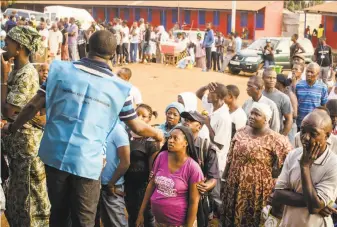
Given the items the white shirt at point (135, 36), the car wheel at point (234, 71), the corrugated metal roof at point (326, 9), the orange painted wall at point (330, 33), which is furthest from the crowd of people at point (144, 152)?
the orange painted wall at point (330, 33)

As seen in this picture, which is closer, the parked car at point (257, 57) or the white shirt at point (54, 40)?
the white shirt at point (54, 40)

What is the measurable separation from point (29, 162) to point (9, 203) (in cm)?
48

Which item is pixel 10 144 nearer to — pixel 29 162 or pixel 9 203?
pixel 29 162

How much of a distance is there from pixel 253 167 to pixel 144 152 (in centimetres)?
103

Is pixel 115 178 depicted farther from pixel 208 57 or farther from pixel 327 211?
pixel 208 57

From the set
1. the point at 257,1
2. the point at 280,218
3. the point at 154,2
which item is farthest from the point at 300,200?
the point at 154,2

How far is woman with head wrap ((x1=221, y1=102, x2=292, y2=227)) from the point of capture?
5371mm

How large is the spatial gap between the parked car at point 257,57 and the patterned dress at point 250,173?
16770 mm

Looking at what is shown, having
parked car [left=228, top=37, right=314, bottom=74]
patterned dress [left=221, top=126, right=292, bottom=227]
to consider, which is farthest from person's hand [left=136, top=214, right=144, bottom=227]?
parked car [left=228, top=37, right=314, bottom=74]

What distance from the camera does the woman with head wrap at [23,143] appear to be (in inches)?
185

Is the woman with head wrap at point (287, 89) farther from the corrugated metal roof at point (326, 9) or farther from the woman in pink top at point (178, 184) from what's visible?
the corrugated metal roof at point (326, 9)

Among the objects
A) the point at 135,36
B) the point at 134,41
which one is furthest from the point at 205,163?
the point at 134,41

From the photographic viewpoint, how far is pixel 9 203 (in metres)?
5.13

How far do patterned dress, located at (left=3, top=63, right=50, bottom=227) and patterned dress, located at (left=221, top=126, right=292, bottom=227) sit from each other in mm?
1782
